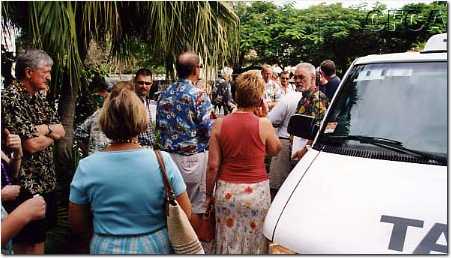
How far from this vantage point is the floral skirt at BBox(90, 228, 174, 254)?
243cm

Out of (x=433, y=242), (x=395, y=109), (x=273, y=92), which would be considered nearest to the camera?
(x=433, y=242)

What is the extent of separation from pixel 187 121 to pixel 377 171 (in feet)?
6.33

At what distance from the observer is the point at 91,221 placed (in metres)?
2.54

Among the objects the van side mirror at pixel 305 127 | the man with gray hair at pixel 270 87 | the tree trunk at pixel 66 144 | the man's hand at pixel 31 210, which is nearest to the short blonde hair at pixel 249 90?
the van side mirror at pixel 305 127

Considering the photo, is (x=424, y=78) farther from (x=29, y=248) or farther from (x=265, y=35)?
(x=265, y=35)

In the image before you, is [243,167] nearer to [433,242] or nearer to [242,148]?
[242,148]

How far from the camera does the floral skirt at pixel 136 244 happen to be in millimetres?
2434

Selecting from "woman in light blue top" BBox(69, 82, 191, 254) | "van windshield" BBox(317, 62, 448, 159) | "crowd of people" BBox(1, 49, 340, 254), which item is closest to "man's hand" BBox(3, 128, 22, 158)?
"crowd of people" BBox(1, 49, 340, 254)

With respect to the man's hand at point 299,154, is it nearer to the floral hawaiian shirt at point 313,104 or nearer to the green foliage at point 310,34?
the floral hawaiian shirt at point 313,104

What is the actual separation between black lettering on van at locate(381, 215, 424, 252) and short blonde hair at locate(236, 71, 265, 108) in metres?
1.42

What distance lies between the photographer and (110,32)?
536 centimetres

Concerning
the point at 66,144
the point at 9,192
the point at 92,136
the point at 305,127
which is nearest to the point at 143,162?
the point at 9,192

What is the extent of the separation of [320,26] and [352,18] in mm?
1107

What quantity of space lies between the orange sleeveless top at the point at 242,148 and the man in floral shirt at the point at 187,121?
0.74 m
